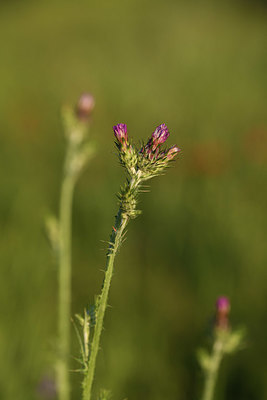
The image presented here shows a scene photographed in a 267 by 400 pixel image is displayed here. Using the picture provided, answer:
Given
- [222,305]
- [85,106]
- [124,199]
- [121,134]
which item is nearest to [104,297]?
[124,199]

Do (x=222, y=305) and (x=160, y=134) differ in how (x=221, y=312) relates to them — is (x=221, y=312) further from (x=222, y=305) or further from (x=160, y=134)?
(x=160, y=134)

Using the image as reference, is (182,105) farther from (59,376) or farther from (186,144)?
(59,376)

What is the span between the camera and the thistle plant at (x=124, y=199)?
0.92 m

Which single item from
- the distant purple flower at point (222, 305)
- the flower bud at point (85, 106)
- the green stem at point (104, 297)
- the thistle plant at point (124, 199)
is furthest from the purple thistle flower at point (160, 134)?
the flower bud at point (85, 106)

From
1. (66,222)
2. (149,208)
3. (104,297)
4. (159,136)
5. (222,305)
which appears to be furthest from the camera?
(149,208)

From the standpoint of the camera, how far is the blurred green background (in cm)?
265

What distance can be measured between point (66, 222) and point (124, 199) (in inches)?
49.5

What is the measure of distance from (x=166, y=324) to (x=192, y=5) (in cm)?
924

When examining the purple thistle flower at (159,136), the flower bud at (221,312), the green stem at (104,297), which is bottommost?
the green stem at (104,297)

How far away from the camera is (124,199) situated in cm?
94

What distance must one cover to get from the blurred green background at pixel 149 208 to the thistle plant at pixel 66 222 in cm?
9

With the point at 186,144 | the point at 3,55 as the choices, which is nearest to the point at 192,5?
the point at 3,55

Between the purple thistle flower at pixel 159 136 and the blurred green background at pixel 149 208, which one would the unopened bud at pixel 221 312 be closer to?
the blurred green background at pixel 149 208

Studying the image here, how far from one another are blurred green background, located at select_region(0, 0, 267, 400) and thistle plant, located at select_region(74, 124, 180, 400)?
104 cm
